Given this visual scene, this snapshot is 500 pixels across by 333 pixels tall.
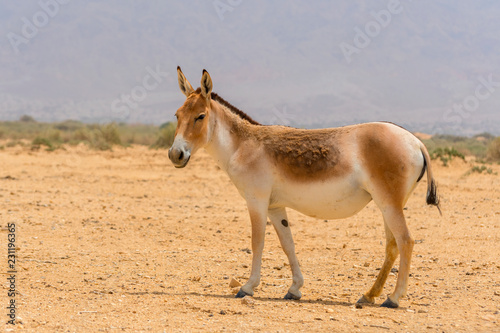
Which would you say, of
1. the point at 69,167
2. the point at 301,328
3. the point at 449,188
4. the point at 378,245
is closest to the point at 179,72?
the point at 301,328

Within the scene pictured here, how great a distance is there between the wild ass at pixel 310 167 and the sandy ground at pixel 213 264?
2.35 ft

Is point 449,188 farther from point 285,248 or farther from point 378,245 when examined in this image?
point 285,248

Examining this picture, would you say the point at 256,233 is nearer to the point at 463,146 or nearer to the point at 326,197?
the point at 326,197

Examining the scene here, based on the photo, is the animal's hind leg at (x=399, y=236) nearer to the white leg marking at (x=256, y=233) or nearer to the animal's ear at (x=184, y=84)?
the white leg marking at (x=256, y=233)

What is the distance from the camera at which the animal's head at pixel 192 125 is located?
6.19m

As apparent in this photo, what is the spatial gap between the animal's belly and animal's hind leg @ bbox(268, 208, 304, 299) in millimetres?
369

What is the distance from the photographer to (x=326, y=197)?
609 centimetres

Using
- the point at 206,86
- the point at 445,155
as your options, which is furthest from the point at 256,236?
the point at 445,155

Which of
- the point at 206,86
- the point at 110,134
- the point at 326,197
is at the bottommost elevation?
the point at 326,197

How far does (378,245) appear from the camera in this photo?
9688mm

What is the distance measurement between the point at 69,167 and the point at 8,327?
19.4m

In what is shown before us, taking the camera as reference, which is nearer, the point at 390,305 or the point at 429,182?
the point at 390,305

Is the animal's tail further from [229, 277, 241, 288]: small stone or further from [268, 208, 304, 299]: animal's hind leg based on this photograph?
[229, 277, 241, 288]: small stone

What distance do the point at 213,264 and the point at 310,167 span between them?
296 centimetres
